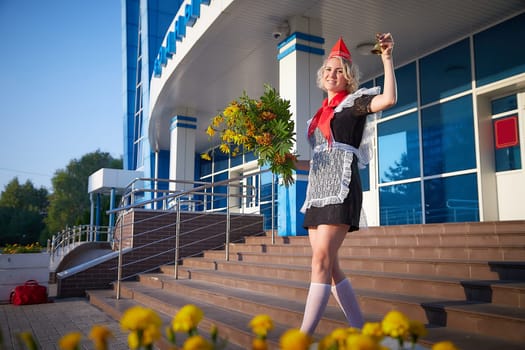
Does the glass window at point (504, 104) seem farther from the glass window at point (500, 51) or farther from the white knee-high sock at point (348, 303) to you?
the white knee-high sock at point (348, 303)

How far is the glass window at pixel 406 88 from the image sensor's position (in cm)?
848

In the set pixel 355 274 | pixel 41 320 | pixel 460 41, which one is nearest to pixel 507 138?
pixel 460 41

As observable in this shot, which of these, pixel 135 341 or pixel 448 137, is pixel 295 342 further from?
pixel 448 137

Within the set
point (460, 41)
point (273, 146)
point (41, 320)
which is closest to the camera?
point (273, 146)

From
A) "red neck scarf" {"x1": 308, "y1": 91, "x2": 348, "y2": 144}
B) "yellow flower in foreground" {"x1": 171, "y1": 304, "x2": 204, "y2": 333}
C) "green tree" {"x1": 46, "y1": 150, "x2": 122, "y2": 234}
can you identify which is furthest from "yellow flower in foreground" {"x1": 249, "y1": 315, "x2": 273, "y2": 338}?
"green tree" {"x1": 46, "y1": 150, "x2": 122, "y2": 234}

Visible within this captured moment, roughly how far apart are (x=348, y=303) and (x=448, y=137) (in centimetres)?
604

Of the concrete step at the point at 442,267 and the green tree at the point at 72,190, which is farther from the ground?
the green tree at the point at 72,190

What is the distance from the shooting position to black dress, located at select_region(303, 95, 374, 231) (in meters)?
2.43

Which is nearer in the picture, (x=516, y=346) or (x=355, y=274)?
(x=516, y=346)

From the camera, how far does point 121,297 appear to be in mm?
6664

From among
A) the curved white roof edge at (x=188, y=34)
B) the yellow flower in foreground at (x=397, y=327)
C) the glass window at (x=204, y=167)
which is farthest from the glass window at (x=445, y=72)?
the glass window at (x=204, y=167)

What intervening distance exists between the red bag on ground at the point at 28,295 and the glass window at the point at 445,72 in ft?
Result: 23.8

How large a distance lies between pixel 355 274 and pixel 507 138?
4307mm

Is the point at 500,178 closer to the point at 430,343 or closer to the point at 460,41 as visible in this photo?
the point at 460,41
